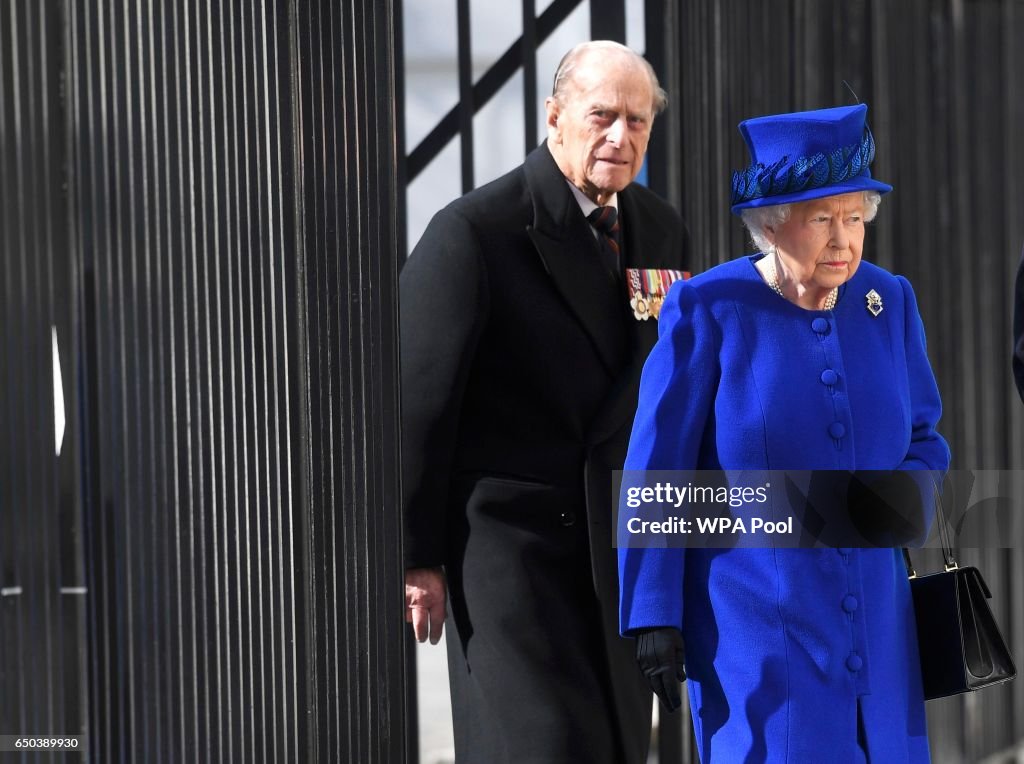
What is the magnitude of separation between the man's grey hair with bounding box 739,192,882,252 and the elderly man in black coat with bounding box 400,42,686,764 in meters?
0.63

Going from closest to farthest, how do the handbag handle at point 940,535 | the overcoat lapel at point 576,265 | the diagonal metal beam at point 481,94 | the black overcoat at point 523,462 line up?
1. the handbag handle at point 940,535
2. the black overcoat at point 523,462
3. the overcoat lapel at point 576,265
4. the diagonal metal beam at point 481,94

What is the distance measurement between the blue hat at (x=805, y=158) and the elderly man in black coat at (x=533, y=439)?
2.03ft

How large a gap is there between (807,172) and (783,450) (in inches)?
19.8

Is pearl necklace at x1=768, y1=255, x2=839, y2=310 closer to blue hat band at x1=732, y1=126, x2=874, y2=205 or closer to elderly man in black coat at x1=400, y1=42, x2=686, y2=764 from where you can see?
blue hat band at x1=732, y1=126, x2=874, y2=205

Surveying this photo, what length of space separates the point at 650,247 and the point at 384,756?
135cm

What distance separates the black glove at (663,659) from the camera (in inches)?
111

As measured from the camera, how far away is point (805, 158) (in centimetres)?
282

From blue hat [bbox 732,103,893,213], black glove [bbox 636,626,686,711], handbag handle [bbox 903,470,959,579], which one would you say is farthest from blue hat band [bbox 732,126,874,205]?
black glove [bbox 636,626,686,711]

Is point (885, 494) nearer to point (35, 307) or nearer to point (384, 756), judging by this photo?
point (384, 756)

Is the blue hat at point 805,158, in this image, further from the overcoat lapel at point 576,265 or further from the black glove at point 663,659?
the black glove at point 663,659

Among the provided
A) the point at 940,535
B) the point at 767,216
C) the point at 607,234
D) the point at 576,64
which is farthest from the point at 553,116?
the point at 940,535

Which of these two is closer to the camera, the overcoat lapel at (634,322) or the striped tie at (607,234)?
the overcoat lapel at (634,322)

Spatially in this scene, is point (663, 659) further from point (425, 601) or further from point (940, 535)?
point (425, 601)

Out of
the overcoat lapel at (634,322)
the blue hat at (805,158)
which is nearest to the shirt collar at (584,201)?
the overcoat lapel at (634,322)
